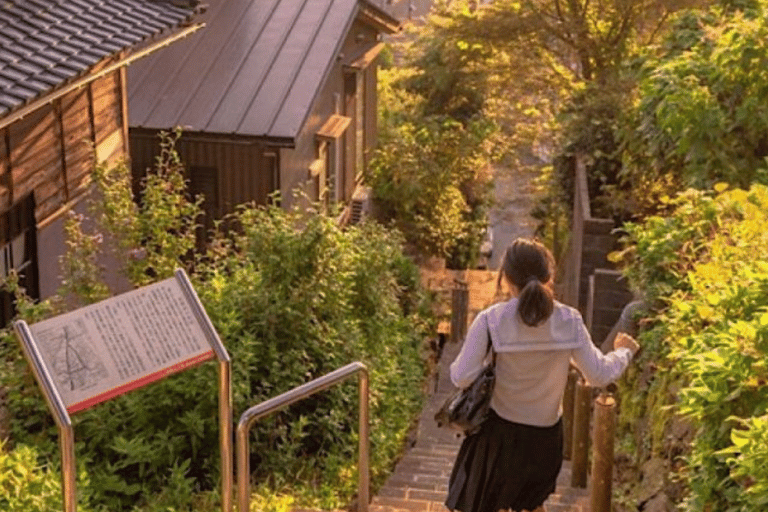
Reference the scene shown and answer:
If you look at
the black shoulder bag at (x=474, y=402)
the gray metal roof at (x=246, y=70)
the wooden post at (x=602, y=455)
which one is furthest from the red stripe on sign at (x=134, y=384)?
the gray metal roof at (x=246, y=70)

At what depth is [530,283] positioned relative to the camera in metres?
5.06

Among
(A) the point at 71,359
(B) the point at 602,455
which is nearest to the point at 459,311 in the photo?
(B) the point at 602,455

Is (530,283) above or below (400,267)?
above

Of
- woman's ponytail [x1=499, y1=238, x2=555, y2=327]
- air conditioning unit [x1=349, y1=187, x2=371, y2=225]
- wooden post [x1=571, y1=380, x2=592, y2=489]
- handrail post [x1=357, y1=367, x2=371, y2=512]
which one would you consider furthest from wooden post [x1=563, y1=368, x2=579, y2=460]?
air conditioning unit [x1=349, y1=187, x2=371, y2=225]

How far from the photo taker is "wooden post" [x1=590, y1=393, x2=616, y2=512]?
6.82m

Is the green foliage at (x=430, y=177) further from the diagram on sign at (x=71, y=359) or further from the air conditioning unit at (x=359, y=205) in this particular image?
the diagram on sign at (x=71, y=359)

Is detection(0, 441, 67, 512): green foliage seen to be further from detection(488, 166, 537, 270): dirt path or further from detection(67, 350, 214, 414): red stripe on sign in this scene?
detection(488, 166, 537, 270): dirt path

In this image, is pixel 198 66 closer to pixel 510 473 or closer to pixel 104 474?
pixel 104 474

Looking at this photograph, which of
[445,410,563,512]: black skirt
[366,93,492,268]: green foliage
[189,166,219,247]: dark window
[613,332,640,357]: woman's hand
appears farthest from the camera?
[366,93,492,268]: green foliage

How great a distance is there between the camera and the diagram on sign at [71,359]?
4.78 meters

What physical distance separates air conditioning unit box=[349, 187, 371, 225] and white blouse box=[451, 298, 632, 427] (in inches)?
550

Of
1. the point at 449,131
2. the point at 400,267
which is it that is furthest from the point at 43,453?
the point at 449,131

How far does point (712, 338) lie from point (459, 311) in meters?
12.6

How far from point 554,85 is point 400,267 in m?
8.54
